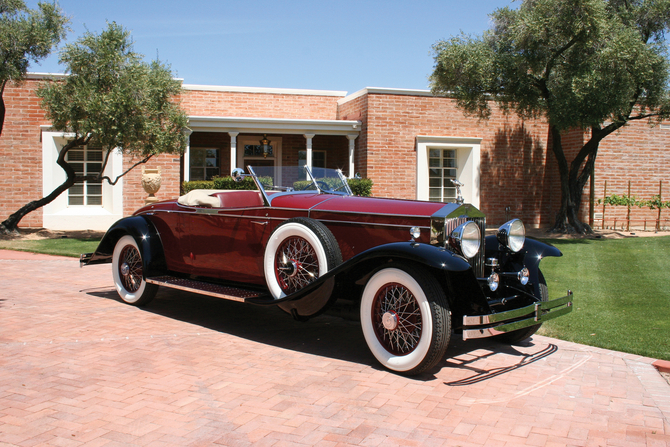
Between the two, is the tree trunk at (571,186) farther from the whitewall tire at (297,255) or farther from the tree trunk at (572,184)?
the whitewall tire at (297,255)

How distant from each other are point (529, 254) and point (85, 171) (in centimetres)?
1376

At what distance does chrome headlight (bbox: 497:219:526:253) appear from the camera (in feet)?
15.2

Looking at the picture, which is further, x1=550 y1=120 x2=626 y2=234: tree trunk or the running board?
x1=550 y1=120 x2=626 y2=234: tree trunk

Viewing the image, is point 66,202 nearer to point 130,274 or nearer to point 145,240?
point 130,274

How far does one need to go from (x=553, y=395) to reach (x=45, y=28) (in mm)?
13236

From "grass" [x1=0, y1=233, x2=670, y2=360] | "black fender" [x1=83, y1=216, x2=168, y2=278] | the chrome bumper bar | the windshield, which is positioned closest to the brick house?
"grass" [x1=0, y1=233, x2=670, y2=360]

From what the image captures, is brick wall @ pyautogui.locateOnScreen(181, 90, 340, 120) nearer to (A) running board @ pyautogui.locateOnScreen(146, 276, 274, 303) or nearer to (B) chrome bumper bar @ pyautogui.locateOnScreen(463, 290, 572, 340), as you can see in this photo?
(A) running board @ pyautogui.locateOnScreen(146, 276, 274, 303)

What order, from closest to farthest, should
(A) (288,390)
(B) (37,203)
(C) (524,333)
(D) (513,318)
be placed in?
(A) (288,390)
(D) (513,318)
(C) (524,333)
(B) (37,203)

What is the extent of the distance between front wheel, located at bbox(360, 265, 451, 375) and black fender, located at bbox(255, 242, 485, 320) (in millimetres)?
128

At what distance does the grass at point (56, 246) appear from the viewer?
10739mm

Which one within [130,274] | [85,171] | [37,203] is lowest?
[130,274]

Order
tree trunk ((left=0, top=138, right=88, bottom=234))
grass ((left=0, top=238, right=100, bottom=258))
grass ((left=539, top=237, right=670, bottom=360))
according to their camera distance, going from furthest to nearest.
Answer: tree trunk ((left=0, top=138, right=88, bottom=234)) < grass ((left=0, top=238, right=100, bottom=258)) < grass ((left=539, top=237, right=670, bottom=360))

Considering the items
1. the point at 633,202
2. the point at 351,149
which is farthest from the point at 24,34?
the point at 633,202

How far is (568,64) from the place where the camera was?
12.5m
